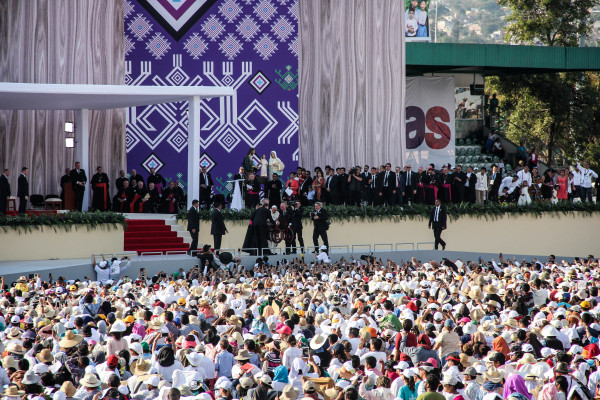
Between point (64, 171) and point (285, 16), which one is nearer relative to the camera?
point (64, 171)

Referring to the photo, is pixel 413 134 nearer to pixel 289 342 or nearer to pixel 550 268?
pixel 550 268

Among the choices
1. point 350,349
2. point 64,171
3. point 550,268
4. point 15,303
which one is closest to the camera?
point 350,349

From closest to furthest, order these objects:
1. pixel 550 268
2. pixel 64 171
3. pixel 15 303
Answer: pixel 15 303, pixel 550 268, pixel 64 171

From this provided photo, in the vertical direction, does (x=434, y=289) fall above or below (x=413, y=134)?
below

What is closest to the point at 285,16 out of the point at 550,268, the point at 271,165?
A: the point at 271,165

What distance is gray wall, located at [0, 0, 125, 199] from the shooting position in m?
26.9

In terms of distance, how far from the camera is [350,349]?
1098 cm

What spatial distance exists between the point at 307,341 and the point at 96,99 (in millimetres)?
14844

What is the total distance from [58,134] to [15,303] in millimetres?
13666

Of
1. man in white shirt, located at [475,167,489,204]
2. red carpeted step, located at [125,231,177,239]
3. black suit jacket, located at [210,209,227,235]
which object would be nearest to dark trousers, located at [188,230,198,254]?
black suit jacket, located at [210,209,227,235]

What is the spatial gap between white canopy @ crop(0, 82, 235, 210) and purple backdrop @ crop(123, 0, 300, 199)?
219cm

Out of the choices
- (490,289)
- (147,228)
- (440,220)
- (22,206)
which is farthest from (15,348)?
(440,220)

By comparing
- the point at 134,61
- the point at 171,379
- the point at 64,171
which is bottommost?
the point at 171,379

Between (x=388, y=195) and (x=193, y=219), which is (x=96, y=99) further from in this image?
(x=388, y=195)
